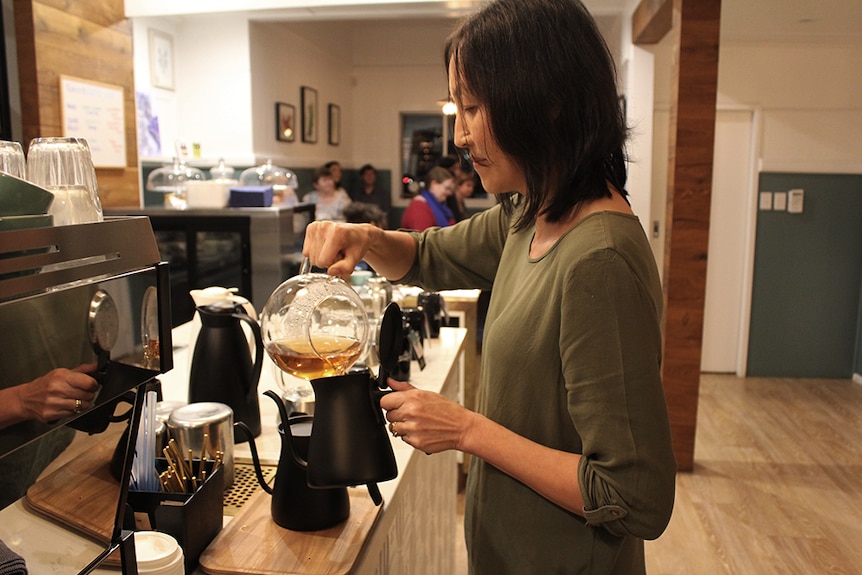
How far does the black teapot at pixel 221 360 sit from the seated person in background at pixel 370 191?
24.0 feet

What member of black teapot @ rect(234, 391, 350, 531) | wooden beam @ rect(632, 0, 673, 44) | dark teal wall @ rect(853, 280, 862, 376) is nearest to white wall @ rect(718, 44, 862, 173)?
wooden beam @ rect(632, 0, 673, 44)


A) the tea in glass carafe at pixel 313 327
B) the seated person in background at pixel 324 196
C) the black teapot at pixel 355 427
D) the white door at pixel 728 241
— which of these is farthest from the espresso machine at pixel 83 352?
the seated person in background at pixel 324 196

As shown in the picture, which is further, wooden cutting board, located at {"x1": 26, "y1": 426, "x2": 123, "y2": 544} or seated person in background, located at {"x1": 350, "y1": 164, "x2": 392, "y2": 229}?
seated person in background, located at {"x1": 350, "y1": 164, "x2": 392, "y2": 229}

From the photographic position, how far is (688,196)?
3.78 metres

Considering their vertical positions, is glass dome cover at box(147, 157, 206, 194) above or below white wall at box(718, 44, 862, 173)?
below

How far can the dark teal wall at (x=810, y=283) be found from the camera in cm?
593

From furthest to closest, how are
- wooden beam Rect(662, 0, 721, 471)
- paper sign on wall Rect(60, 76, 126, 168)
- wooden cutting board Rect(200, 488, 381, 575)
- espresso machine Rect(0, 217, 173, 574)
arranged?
paper sign on wall Rect(60, 76, 126, 168), wooden beam Rect(662, 0, 721, 471), wooden cutting board Rect(200, 488, 381, 575), espresso machine Rect(0, 217, 173, 574)

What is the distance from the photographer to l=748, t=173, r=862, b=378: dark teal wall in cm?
593

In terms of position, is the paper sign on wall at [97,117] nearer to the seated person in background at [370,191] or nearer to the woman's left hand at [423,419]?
the woman's left hand at [423,419]

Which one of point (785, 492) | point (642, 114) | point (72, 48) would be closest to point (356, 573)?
point (785, 492)

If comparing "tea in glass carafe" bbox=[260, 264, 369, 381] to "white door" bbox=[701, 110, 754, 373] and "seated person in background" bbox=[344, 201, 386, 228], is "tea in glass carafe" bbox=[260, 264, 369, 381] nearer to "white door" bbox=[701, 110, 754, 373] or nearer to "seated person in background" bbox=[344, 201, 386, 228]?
"seated person in background" bbox=[344, 201, 386, 228]

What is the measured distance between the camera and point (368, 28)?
9.02 m

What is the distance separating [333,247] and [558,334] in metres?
0.51

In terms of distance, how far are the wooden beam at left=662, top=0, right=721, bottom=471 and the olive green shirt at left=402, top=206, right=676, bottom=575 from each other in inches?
109
